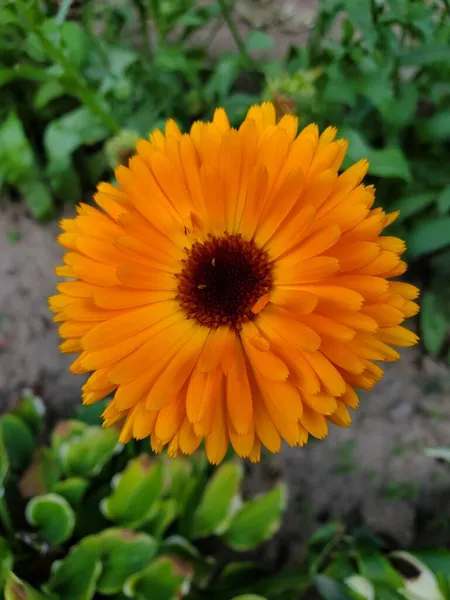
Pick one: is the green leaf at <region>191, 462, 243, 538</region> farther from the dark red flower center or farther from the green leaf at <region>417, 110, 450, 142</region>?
the green leaf at <region>417, 110, 450, 142</region>

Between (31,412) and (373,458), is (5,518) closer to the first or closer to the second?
(31,412)

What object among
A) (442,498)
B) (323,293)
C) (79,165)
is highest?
(79,165)

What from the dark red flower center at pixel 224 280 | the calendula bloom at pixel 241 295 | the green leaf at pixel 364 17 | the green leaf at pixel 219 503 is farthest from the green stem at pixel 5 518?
the green leaf at pixel 364 17

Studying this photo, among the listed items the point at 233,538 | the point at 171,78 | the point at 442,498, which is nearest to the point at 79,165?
the point at 171,78

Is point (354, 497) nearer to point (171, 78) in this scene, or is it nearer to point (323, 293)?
point (323, 293)

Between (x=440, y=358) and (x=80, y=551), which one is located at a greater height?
(x=80, y=551)

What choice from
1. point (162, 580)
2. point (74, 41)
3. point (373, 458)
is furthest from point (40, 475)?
point (74, 41)

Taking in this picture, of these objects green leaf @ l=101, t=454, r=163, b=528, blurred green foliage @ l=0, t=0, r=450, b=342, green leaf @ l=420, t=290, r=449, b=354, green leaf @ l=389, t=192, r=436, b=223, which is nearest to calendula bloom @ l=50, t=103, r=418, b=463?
blurred green foliage @ l=0, t=0, r=450, b=342
